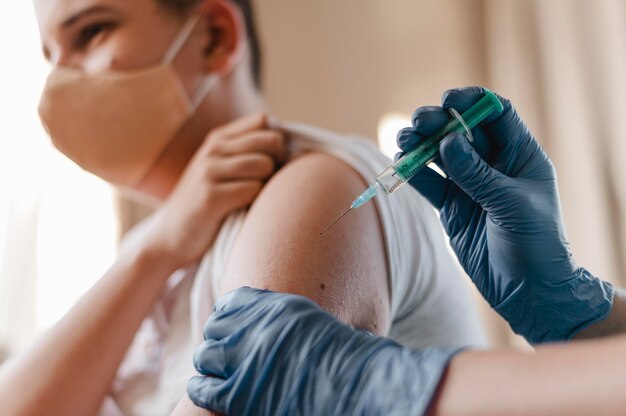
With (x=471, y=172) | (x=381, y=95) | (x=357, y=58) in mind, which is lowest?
(x=381, y=95)

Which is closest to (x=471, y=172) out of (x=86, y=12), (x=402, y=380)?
(x=402, y=380)

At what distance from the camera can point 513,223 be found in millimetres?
870

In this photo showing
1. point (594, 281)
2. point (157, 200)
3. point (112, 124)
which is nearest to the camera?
point (594, 281)

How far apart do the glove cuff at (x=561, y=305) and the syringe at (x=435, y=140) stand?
0.21 meters

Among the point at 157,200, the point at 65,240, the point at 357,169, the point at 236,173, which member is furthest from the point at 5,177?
the point at 357,169

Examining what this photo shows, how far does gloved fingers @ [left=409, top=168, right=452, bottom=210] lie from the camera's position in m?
0.95

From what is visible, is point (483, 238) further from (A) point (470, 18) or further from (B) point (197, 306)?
(A) point (470, 18)

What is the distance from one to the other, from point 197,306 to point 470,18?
8.78 ft

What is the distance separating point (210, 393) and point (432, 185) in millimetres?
428

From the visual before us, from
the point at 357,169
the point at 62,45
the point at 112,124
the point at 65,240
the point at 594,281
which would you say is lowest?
the point at 65,240

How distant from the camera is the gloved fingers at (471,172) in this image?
82 centimetres

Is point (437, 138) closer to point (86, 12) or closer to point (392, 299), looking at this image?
point (392, 299)

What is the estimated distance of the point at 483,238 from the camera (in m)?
0.94

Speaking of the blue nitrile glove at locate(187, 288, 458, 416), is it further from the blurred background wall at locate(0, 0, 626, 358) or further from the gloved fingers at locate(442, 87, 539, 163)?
the blurred background wall at locate(0, 0, 626, 358)
